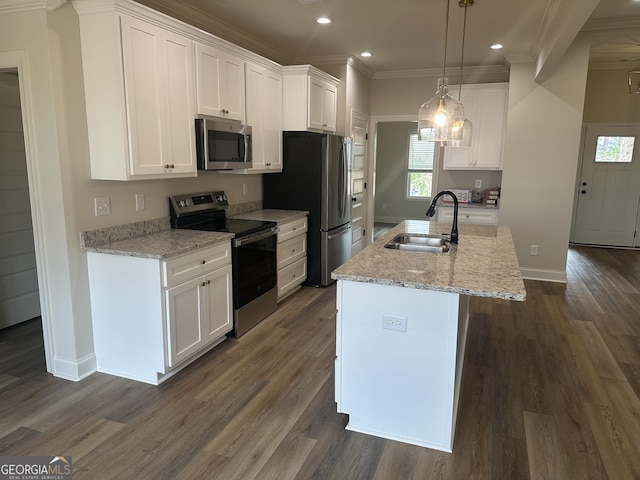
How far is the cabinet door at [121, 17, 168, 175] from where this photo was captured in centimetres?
272

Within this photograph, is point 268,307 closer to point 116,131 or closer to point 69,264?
point 69,264

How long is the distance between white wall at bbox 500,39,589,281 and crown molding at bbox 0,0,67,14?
15.3 ft

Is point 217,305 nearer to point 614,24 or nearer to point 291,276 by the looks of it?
point 291,276

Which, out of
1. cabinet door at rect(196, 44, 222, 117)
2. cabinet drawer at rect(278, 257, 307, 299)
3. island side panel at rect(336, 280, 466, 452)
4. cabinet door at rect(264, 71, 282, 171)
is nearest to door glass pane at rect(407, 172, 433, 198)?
cabinet drawer at rect(278, 257, 307, 299)

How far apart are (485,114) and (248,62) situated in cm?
319

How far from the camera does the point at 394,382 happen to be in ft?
7.45

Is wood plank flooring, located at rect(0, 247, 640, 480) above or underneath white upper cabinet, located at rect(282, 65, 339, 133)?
underneath

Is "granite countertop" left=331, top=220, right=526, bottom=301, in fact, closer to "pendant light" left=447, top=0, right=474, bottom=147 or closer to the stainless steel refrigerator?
"pendant light" left=447, top=0, right=474, bottom=147

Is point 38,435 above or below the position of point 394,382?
below

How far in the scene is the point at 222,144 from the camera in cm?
360

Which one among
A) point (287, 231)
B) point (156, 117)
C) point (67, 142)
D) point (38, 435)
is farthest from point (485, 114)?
point (38, 435)

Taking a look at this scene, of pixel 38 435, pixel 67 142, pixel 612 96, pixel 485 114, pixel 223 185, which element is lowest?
pixel 38 435

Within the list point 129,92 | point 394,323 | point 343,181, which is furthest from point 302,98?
point 394,323

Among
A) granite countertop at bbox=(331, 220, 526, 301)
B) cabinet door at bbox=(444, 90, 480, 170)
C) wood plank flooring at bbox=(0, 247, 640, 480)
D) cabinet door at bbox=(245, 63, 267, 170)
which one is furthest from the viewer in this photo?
cabinet door at bbox=(444, 90, 480, 170)
